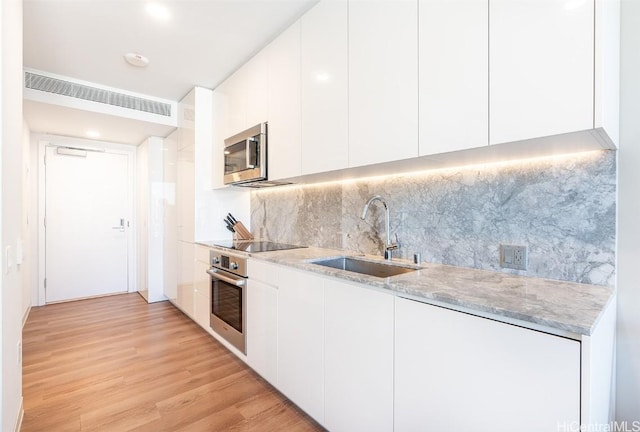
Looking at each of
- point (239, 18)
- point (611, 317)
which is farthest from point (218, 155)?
point (611, 317)

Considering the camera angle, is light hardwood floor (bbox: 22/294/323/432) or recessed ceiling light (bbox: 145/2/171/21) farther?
recessed ceiling light (bbox: 145/2/171/21)

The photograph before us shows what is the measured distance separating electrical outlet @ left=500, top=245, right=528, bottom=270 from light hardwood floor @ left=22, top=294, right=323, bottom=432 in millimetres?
1340

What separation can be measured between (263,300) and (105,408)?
1.14m

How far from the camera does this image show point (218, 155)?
3.16 metres

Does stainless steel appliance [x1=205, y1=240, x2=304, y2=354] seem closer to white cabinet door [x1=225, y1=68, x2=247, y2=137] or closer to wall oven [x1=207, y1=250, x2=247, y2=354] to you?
wall oven [x1=207, y1=250, x2=247, y2=354]

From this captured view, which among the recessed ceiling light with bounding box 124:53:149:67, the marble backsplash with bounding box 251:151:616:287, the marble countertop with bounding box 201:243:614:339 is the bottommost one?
the marble countertop with bounding box 201:243:614:339

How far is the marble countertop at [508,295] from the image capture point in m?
0.83

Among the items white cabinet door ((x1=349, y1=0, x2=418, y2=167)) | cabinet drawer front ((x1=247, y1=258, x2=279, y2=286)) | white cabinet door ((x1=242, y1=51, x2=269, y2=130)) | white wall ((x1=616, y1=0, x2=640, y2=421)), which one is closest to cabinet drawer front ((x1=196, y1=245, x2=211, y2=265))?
cabinet drawer front ((x1=247, y1=258, x2=279, y2=286))

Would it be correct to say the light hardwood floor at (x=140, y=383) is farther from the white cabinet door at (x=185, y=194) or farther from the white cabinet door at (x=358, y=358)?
the white cabinet door at (x=185, y=194)

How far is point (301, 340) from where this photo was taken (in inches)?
66.6

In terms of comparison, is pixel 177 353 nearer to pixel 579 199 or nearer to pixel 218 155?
pixel 218 155

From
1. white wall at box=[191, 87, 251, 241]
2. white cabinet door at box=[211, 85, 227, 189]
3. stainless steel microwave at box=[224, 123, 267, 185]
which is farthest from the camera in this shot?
white wall at box=[191, 87, 251, 241]

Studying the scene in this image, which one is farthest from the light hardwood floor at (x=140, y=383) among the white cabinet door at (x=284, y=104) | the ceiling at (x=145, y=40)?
the ceiling at (x=145, y=40)

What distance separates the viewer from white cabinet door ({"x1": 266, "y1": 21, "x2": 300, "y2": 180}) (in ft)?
6.88
